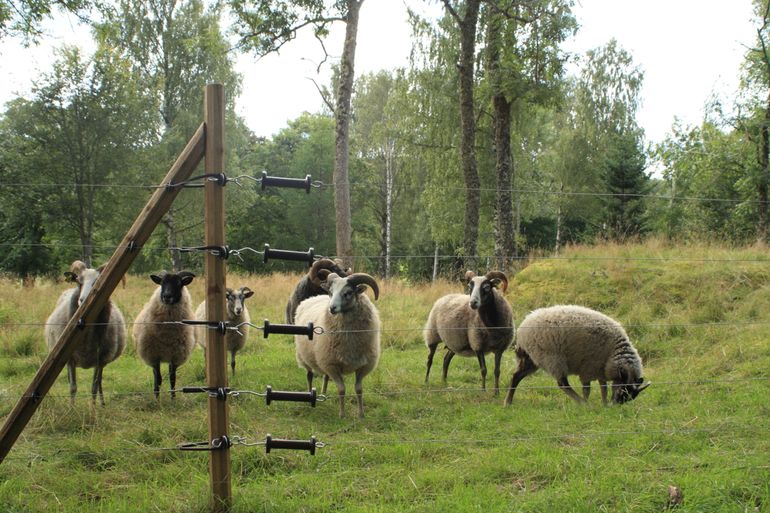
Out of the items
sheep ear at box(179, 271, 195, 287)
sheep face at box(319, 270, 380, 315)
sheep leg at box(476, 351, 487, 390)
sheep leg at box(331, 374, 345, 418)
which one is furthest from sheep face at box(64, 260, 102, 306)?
sheep leg at box(476, 351, 487, 390)

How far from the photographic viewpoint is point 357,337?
7312 millimetres

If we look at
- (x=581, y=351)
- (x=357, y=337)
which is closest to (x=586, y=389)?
(x=581, y=351)

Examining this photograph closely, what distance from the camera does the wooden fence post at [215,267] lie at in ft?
12.2

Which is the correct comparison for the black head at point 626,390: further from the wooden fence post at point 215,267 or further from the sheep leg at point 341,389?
the wooden fence post at point 215,267

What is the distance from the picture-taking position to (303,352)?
7.89 m

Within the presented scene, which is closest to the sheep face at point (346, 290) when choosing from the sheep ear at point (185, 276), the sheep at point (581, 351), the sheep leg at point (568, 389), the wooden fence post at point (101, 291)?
the sheep ear at point (185, 276)

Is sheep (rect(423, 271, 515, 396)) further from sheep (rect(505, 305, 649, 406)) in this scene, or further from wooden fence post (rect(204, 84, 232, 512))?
wooden fence post (rect(204, 84, 232, 512))

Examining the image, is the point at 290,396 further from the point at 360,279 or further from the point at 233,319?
the point at 233,319

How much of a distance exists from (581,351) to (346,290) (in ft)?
10.4

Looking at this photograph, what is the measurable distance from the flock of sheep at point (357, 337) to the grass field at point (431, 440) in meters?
0.44

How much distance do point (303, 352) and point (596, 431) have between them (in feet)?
→ 12.7

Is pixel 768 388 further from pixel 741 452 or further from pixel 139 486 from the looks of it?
pixel 139 486

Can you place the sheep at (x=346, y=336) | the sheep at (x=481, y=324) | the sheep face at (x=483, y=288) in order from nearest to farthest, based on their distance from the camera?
the sheep at (x=346, y=336) → the sheep face at (x=483, y=288) → the sheep at (x=481, y=324)

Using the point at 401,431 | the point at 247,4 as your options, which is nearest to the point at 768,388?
the point at 401,431
